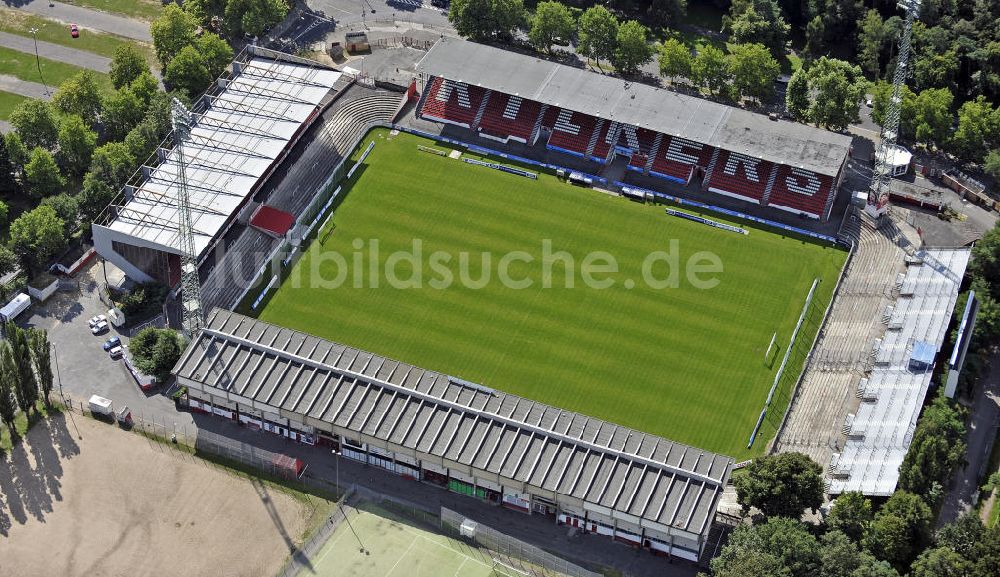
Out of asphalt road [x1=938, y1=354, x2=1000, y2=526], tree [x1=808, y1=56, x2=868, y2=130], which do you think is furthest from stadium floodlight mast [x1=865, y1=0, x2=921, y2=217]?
asphalt road [x1=938, y1=354, x2=1000, y2=526]

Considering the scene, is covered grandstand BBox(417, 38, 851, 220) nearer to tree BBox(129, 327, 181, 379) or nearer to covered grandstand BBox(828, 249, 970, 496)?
A: covered grandstand BBox(828, 249, 970, 496)

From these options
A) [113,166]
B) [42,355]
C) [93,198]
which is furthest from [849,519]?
[113,166]

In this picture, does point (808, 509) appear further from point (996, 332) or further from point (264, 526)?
point (264, 526)

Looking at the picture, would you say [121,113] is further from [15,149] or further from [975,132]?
[975,132]

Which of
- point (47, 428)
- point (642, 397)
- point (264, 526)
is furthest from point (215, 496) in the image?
point (642, 397)

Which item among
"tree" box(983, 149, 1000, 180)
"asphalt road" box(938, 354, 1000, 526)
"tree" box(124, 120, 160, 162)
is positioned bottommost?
"asphalt road" box(938, 354, 1000, 526)

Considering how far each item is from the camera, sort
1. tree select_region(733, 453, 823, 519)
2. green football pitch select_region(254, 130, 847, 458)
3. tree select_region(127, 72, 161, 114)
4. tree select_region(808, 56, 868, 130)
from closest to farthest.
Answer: tree select_region(733, 453, 823, 519) → green football pitch select_region(254, 130, 847, 458) → tree select_region(808, 56, 868, 130) → tree select_region(127, 72, 161, 114)

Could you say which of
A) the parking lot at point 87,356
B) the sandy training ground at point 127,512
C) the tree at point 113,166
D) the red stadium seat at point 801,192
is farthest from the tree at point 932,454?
the tree at point 113,166

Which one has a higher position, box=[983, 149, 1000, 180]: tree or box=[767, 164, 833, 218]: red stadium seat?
→ box=[983, 149, 1000, 180]: tree
